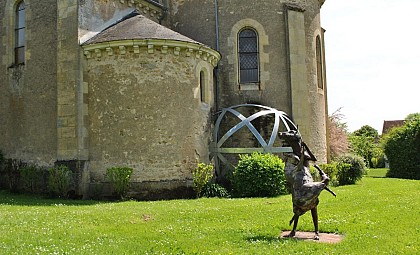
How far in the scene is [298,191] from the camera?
785cm

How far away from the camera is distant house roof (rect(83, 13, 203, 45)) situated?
1521 cm

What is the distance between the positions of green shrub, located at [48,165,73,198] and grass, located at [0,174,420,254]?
1.09 m

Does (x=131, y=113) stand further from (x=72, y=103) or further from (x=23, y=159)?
(x=23, y=159)

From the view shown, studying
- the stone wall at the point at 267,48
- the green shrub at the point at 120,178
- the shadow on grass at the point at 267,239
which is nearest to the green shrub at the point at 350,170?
the stone wall at the point at 267,48

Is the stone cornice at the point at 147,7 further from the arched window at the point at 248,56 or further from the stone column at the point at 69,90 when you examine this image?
the arched window at the point at 248,56

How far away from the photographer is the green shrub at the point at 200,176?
15.3 m

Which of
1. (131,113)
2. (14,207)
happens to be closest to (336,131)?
(131,113)

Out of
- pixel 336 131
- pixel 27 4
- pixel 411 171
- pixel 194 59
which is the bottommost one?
pixel 411 171

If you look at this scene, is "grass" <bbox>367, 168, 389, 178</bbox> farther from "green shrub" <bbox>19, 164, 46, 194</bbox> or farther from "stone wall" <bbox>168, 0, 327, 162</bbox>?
"green shrub" <bbox>19, 164, 46, 194</bbox>

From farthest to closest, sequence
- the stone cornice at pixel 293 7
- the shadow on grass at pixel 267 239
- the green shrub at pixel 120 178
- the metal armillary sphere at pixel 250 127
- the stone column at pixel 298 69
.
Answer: the stone cornice at pixel 293 7
the stone column at pixel 298 69
the metal armillary sphere at pixel 250 127
the green shrub at pixel 120 178
the shadow on grass at pixel 267 239

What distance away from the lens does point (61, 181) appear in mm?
14711

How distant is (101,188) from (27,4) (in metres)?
8.15

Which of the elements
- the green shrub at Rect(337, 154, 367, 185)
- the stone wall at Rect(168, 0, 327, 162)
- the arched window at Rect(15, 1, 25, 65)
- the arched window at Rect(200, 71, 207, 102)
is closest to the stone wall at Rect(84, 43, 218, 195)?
the arched window at Rect(200, 71, 207, 102)

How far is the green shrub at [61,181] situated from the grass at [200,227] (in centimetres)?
109
